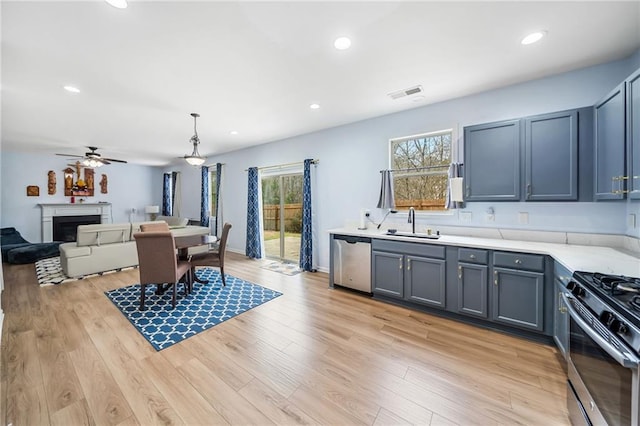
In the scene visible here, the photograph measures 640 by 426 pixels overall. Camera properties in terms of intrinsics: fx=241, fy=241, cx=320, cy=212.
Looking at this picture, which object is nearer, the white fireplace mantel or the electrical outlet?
the electrical outlet

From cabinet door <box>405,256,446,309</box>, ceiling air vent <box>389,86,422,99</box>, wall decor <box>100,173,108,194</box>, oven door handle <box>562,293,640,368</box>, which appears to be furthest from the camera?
wall decor <box>100,173,108,194</box>

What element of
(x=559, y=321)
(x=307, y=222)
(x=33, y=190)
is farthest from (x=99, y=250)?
(x=559, y=321)

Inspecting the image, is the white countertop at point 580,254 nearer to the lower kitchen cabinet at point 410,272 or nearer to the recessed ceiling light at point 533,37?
the lower kitchen cabinet at point 410,272

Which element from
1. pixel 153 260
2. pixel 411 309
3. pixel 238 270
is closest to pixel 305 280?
pixel 238 270

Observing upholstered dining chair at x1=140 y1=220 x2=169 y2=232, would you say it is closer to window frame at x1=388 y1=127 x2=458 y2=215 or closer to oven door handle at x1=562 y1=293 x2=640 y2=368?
window frame at x1=388 y1=127 x2=458 y2=215

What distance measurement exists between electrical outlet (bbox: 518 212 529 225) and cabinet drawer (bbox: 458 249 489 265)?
77 cm

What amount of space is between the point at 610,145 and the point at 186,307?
4.72 metres

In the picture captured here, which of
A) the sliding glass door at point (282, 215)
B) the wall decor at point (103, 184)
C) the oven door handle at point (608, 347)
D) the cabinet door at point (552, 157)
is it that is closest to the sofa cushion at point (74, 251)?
the sliding glass door at point (282, 215)

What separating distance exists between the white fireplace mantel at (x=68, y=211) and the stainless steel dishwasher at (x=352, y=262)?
27.1 ft

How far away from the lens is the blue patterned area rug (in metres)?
2.56

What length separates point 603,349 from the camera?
112 cm

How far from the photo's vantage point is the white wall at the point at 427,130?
2.48m

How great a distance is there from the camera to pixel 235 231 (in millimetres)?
6551

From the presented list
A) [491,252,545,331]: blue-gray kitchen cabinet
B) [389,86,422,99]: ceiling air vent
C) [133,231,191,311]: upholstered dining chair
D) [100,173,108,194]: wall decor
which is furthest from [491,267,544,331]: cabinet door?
[100,173,108,194]: wall decor
